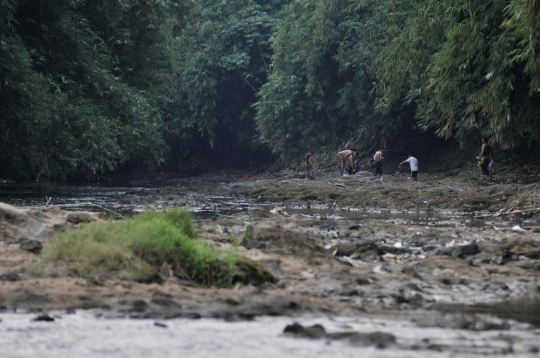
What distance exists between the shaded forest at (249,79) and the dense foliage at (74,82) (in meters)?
0.05

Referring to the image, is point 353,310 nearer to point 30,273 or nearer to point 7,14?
point 30,273

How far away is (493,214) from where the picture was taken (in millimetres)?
17000

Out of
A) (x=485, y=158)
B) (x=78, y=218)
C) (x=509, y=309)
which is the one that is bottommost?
(x=509, y=309)

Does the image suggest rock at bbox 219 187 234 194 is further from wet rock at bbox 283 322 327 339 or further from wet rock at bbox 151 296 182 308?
wet rock at bbox 283 322 327 339

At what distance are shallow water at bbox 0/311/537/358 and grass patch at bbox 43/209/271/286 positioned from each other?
128 centimetres

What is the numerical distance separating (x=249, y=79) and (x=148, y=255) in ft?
137

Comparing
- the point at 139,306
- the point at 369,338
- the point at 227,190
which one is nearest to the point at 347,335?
the point at 369,338

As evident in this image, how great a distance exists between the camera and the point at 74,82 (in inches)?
971

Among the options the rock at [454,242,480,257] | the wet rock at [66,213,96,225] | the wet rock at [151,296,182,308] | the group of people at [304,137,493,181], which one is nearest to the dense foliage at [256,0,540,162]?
the group of people at [304,137,493,181]

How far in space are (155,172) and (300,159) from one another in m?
11.5

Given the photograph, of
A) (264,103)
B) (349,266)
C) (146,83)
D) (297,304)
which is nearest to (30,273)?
(297,304)

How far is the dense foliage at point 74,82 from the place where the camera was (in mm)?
21281

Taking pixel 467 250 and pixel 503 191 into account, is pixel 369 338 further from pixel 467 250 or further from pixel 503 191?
pixel 503 191

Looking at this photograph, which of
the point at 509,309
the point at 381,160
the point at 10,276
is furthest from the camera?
the point at 381,160
